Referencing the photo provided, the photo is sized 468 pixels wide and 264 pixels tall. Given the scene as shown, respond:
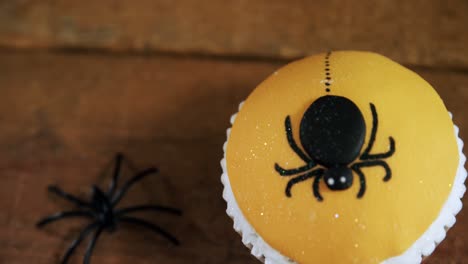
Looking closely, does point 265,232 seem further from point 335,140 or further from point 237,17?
point 237,17

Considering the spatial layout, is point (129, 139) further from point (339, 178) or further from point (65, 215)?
point (339, 178)

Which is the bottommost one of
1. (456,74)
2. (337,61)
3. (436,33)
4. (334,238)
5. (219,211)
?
(334,238)

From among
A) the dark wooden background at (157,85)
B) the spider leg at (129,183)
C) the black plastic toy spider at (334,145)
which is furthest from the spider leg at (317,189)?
the spider leg at (129,183)

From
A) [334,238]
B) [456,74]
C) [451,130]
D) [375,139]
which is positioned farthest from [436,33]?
[334,238]

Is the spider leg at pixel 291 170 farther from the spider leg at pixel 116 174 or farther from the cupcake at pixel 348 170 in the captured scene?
the spider leg at pixel 116 174

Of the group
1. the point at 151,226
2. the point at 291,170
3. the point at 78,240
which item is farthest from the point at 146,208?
the point at 291,170

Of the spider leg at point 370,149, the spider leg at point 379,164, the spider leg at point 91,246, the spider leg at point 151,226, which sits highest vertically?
the spider leg at point 370,149
